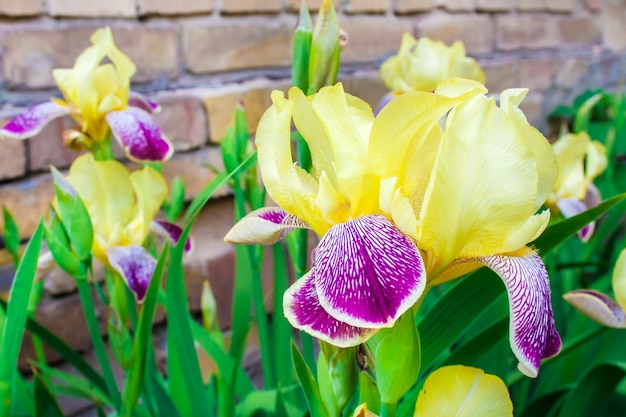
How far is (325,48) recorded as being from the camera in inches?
19.7

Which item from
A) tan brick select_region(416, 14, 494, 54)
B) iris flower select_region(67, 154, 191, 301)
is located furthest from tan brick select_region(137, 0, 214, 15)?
tan brick select_region(416, 14, 494, 54)

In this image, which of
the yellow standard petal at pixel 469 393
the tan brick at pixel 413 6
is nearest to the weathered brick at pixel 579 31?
the tan brick at pixel 413 6

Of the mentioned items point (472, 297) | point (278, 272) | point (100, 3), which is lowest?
point (278, 272)

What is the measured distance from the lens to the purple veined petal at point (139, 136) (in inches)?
26.2

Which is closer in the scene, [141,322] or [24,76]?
[141,322]

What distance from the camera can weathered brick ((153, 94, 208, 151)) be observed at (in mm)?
961

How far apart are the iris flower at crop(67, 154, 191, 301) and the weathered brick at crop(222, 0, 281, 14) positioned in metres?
0.50

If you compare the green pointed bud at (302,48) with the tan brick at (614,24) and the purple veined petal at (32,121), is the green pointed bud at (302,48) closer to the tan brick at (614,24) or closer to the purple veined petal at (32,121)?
the purple veined petal at (32,121)

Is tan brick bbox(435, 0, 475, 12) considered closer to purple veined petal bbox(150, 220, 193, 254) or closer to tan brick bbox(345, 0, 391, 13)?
tan brick bbox(345, 0, 391, 13)

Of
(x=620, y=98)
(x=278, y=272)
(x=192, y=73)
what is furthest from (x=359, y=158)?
(x=620, y=98)

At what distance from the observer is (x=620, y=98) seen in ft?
4.81

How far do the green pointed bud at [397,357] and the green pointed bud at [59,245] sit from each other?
0.28 m

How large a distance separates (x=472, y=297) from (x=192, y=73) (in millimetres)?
694

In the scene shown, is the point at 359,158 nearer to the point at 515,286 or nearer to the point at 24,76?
the point at 515,286
